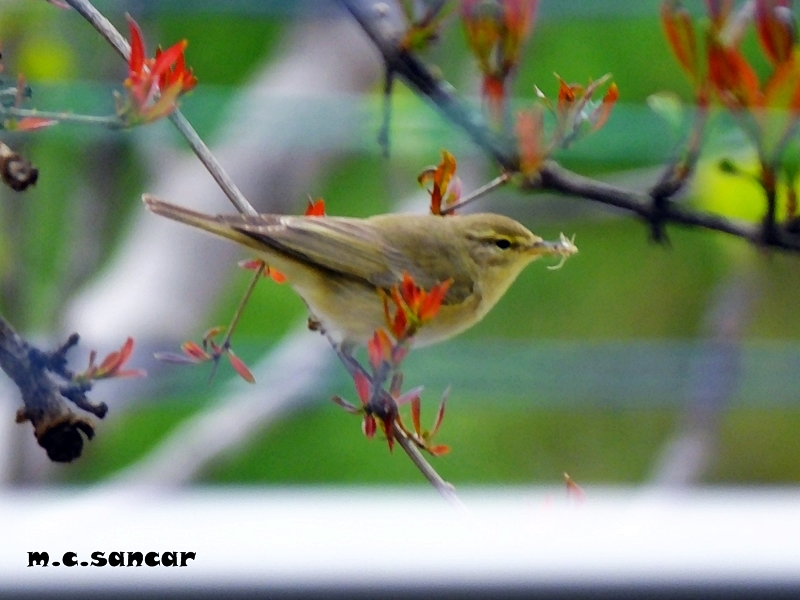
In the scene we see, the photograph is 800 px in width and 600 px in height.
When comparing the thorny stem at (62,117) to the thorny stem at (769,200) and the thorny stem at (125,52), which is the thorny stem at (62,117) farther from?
the thorny stem at (769,200)

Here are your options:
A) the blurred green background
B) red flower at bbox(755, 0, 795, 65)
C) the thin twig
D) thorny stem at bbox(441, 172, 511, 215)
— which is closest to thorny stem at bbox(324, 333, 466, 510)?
the thin twig

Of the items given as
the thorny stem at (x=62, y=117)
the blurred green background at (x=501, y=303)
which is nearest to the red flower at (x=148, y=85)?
the thorny stem at (x=62, y=117)

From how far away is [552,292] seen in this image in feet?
11.7

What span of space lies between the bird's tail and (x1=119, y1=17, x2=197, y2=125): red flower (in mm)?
233

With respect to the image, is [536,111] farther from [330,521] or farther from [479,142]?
[330,521]

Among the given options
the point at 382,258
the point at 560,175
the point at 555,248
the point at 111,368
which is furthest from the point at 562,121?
the point at 382,258

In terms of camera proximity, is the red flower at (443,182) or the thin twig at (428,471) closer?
the thin twig at (428,471)

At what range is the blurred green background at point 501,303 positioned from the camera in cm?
244

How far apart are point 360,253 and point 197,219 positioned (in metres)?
0.29

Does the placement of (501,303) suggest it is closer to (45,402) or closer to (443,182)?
(443,182)

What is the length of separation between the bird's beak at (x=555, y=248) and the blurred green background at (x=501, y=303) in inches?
38.9

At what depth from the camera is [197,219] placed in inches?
41.4

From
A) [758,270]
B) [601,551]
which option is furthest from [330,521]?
[758,270]

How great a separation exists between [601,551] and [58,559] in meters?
0.53
